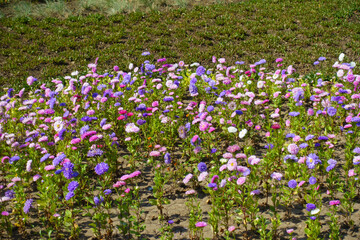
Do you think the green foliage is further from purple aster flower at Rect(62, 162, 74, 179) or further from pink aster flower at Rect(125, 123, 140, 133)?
purple aster flower at Rect(62, 162, 74, 179)

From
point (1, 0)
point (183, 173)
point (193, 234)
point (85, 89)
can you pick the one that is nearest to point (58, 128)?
point (85, 89)

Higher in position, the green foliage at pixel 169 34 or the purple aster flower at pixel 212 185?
the green foliage at pixel 169 34

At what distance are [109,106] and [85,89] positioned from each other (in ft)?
2.01

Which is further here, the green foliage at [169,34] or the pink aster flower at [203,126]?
the green foliage at [169,34]

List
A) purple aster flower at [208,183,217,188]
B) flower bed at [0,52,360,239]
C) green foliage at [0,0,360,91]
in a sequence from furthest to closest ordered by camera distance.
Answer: green foliage at [0,0,360,91] → flower bed at [0,52,360,239] → purple aster flower at [208,183,217,188]

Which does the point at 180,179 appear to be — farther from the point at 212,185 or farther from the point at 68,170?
the point at 68,170

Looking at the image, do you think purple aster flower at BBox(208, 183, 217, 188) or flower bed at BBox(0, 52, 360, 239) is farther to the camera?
flower bed at BBox(0, 52, 360, 239)

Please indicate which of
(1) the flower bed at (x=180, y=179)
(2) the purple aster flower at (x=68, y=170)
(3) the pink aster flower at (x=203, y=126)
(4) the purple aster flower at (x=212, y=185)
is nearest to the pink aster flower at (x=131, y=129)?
(1) the flower bed at (x=180, y=179)

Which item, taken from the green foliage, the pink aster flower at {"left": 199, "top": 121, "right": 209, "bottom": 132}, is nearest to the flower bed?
the pink aster flower at {"left": 199, "top": 121, "right": 209, "bottom": 132}

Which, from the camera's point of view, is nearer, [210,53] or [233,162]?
[233,162]

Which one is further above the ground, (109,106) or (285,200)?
(109,106)

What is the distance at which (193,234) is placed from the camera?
3629mm

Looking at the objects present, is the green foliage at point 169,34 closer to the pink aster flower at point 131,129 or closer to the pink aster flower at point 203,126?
the pink aster flower at point 131,129

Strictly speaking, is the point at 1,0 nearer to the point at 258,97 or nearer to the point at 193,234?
the point at 258,97
